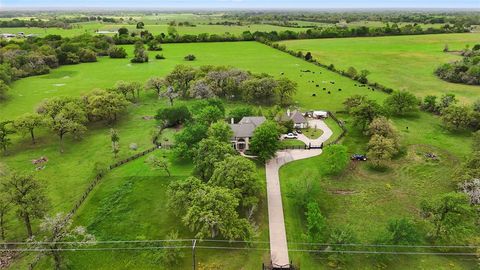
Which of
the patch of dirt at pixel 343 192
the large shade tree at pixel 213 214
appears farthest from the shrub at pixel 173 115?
the patch of dirt at pixel 343 192

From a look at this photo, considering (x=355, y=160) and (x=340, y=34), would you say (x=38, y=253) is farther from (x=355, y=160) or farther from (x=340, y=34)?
(x=340, y=34)

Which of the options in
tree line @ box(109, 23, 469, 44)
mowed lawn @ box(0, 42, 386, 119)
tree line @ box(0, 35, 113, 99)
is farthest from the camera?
tree line @ box(109, 23, 469, 44)

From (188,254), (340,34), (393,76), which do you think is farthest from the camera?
(340,34)

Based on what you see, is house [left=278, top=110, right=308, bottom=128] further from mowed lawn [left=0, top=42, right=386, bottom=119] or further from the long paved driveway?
mowed lawn [left=0, top=42, right=386, bottom=119]

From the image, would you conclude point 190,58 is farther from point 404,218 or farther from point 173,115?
point 404,218

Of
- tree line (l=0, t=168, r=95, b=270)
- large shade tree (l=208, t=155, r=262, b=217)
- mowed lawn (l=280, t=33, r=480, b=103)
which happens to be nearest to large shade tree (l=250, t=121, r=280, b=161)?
large shade tree (l=208, t=155, r=262, b=217)

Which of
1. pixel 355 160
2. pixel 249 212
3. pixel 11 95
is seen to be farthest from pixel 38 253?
pixel 11 95

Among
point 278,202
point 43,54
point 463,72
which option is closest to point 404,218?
point 278,202
